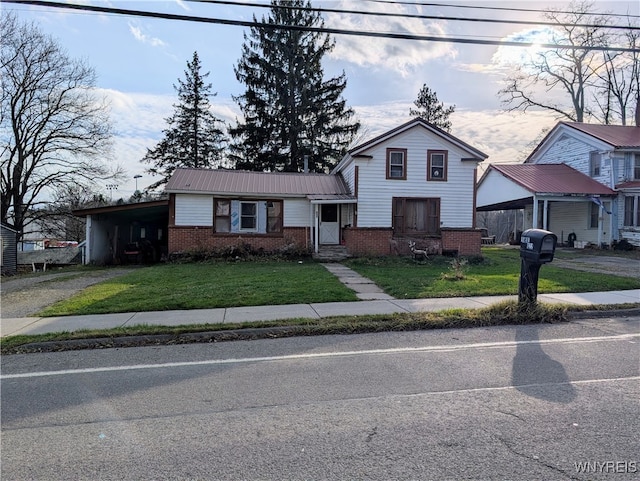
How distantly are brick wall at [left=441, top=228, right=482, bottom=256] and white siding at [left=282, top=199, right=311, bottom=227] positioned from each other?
21.1 feet

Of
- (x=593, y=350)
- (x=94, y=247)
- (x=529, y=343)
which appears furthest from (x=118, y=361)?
(x=94, y=247)

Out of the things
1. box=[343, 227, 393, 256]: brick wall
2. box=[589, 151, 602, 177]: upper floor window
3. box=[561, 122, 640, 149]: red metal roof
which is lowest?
box=[343, 227, 393, 256]: brick wall

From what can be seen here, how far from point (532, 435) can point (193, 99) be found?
43400 millimetres

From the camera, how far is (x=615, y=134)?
25.9m

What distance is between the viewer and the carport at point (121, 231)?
19875 millimetres

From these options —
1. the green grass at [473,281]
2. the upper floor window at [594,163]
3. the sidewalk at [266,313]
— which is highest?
the upper floor window at [594,163]

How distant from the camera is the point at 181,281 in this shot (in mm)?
12055

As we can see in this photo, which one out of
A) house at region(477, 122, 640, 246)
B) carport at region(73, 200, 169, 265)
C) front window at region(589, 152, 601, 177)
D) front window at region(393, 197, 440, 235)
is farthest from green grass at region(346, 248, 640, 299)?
front window at region(589, 152, 601, 177)

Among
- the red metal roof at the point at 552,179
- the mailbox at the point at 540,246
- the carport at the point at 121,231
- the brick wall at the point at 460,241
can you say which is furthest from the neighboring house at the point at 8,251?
the red metal roof at the point at 552,179

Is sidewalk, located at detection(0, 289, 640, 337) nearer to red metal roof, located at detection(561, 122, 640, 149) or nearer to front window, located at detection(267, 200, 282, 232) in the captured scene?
front window, located at detection(267, 200, 282, 232)

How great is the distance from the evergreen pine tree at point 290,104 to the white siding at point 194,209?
18.1 meters

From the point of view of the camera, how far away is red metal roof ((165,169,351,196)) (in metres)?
19.0

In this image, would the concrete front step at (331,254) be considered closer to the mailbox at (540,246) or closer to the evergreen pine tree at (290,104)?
the mailbox at (540,246)

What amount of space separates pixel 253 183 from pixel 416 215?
26.5 feet
